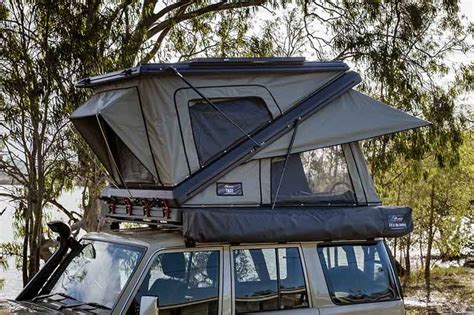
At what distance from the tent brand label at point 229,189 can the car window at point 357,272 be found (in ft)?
2.77

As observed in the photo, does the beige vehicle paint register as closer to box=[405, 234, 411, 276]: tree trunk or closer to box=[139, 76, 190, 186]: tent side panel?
box=[139, 76, 190, 186]: tent side panel

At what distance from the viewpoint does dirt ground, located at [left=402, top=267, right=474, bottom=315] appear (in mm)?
16141

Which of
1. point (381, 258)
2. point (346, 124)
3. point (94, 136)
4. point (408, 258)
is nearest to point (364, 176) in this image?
point (346, 124)

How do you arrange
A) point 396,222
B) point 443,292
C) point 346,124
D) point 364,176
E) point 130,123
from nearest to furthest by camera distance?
point 130,123, point 396,222, point 346,124, point 364,176, point 443,292

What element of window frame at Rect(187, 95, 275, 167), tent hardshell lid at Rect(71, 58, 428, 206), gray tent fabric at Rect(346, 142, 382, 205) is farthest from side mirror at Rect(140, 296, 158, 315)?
gray tent fabric at Rect(346, 142, 382, 205)

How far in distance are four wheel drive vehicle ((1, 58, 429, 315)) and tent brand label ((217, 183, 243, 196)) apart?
0.04 feet

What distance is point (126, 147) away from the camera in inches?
272

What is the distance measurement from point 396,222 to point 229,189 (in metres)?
1.54

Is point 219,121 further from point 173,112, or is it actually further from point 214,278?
point 214,278

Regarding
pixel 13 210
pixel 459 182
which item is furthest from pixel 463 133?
pixel 13 210

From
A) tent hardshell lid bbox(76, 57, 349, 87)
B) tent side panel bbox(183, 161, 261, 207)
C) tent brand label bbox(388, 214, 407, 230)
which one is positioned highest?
tent hardshell lid bbox(76, 57, 349, 87)

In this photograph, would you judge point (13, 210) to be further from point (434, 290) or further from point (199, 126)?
point (434, 290)

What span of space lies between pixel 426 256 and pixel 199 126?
1425cm

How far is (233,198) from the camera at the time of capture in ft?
20.9
